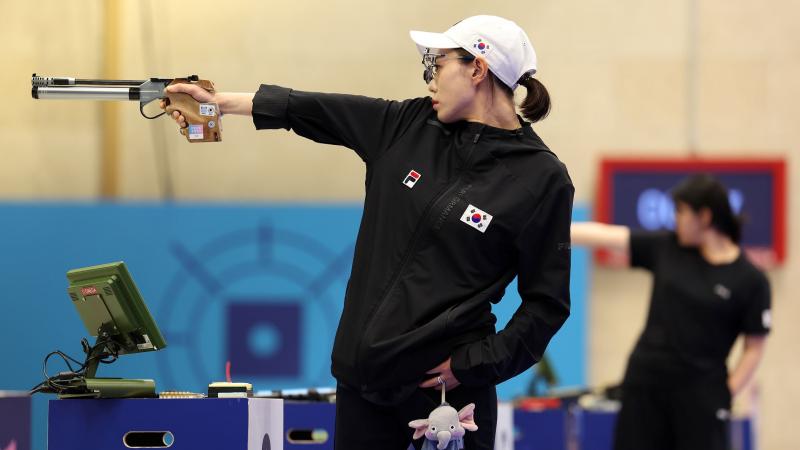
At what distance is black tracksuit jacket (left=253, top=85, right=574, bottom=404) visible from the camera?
260 centimetres

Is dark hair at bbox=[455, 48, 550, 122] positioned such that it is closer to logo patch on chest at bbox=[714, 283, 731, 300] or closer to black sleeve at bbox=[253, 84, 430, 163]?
A: black sleeve at bbox=[253, 84, 430, 163]

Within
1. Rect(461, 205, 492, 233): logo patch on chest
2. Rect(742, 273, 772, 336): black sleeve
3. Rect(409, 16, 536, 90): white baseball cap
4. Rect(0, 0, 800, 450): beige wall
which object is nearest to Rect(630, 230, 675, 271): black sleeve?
Rect(742, 273, 772, 336): black sleeve

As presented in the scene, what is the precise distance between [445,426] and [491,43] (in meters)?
0.90

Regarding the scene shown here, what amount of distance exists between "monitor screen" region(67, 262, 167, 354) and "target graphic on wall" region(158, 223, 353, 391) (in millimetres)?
3732

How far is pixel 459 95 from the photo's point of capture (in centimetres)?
275

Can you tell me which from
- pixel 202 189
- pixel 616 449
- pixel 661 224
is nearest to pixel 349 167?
pixel 202 189

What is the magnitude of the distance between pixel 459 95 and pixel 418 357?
631mm

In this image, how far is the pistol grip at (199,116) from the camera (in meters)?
2.91

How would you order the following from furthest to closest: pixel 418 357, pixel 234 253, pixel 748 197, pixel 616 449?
pixel 748 197 < pixel 234 253 < pixel 616 449 < pixel 418 357

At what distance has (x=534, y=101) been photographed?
284 cm

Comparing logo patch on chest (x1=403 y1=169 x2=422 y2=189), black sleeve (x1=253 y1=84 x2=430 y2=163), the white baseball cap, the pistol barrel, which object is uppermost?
the white baseball cap

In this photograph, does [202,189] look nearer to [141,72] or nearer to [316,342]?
[141,72]

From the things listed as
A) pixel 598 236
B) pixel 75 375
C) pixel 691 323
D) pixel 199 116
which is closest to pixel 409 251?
pixel 199 116

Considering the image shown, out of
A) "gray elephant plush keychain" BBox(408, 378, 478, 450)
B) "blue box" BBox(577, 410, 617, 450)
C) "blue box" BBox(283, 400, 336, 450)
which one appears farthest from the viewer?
"blue box" BBox(577, 410, 617, 450)
